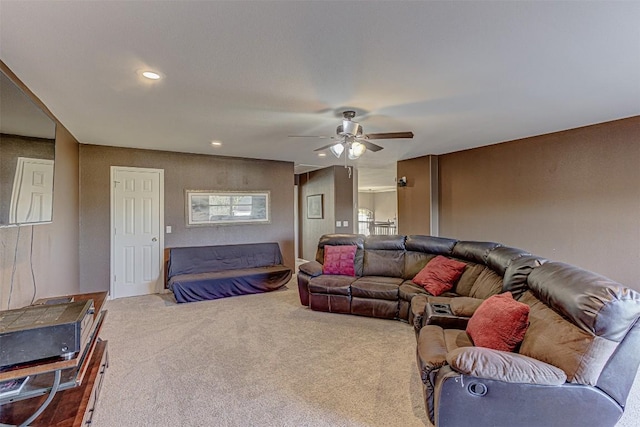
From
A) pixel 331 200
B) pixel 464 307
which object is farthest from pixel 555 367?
pixel 331 200

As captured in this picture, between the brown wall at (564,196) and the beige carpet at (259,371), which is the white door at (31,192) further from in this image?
the brown wall at (564,196)

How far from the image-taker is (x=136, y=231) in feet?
16.4

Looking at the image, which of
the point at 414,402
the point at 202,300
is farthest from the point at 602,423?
the point at 202,300

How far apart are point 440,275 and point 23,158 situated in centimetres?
381

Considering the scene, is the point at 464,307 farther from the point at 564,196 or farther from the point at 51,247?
the point at 51,247

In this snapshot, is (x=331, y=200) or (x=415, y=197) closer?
(x=415, y=197)

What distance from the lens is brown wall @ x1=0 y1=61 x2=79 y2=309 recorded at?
2127mm

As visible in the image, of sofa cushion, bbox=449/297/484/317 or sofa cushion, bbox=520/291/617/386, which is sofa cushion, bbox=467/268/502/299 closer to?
sofa cushion, bbox=449/297/484/317

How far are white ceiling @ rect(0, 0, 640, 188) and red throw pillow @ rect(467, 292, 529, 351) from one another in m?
1.61

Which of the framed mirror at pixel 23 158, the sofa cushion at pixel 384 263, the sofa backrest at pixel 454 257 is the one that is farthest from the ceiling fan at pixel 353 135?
the framed mirror at pixel 23 158

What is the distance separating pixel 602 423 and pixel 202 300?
173 inches

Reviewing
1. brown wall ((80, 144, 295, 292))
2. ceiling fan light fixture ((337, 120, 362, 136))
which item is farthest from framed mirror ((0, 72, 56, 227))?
brown wall ((80, 144, 295, 292))

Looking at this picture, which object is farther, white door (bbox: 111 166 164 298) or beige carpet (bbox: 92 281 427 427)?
white door (bbox: 111 166 164 298)

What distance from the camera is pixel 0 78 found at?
1.56m
